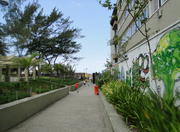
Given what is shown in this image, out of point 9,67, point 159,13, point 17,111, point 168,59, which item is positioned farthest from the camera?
point 9,67

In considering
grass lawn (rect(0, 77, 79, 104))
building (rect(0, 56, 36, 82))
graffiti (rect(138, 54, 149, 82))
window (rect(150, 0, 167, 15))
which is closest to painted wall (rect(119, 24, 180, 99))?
graffiti (rect(138, 54, 149, 82))

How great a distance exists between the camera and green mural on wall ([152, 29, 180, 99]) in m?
5.50

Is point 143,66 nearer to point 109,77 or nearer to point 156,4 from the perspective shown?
point 156,4

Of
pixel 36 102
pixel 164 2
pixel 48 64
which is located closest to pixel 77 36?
pixel 48 64

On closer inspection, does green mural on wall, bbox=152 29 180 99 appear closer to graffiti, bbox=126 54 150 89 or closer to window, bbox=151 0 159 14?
graffiti, bbox=126 54 150 89

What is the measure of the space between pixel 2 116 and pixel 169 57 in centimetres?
515

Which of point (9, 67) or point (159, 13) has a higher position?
point (159, 13)

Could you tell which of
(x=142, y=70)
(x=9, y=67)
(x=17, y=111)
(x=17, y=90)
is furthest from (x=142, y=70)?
(x=9, y=67)

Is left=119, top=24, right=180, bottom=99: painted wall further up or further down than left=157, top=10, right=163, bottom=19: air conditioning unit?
further down

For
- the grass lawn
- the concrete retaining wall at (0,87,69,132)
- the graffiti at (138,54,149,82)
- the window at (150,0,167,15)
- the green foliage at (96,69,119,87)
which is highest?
the window at (150,0,167,15)

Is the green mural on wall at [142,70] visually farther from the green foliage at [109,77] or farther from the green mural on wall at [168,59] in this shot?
the green foliage at [109,77]

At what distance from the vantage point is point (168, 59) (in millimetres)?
5957

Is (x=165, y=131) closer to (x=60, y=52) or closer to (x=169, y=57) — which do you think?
(x=169, y=57)

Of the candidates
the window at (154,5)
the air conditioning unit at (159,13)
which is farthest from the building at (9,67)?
the air conditioning unit at (159,13)
